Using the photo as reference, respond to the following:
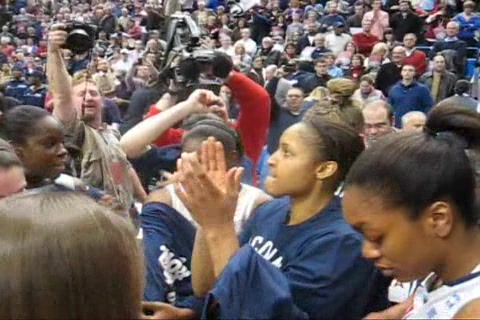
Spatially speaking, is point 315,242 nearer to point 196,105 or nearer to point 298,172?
point 298,172

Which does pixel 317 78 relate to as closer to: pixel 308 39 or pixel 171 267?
pixel 308 39

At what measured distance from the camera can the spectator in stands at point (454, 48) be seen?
1241 cm

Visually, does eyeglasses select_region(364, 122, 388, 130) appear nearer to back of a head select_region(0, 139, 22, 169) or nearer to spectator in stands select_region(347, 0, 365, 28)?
back of a head select_region(0, 139, 22, 169)

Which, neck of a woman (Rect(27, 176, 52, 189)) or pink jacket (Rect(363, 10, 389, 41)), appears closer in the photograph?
neck of a woman (Rect(27, 176, 52, 189))

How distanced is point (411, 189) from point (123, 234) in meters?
0.74

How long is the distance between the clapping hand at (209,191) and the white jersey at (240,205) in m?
0.41

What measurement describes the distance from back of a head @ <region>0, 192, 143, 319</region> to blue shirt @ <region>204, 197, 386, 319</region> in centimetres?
70

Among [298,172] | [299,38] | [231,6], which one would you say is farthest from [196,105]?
[231,6]

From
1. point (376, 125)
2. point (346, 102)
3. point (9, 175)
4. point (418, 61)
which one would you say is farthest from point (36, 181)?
point (418, 61)

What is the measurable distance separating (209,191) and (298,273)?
0.97 feet

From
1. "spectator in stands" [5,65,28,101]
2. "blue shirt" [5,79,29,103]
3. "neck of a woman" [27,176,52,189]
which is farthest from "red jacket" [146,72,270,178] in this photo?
"blue shirt" [5,79,29,103]

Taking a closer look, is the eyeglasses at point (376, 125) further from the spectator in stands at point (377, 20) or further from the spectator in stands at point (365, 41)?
the spectator in stands at point (377, 20)

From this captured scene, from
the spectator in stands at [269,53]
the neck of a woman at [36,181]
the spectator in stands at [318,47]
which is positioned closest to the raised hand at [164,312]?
the neck of a woman at [36,181]

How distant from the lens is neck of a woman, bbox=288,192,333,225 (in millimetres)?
2079
